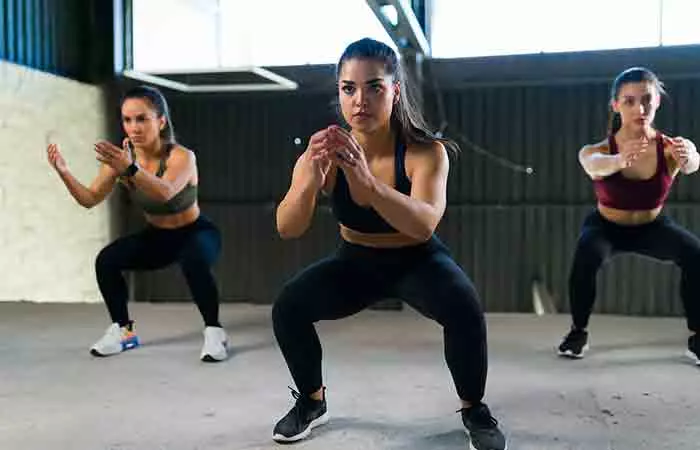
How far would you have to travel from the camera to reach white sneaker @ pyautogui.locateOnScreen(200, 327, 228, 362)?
3100 mm

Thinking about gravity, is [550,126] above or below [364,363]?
above

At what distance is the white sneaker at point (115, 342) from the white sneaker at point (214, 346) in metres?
0.42

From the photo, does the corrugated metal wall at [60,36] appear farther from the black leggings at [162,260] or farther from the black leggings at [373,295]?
the black leggings at [373,295]

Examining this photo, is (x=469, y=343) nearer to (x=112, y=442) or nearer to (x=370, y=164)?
(x=370, y=164)

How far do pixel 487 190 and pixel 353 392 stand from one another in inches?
135

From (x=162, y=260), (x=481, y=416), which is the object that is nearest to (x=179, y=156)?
(x=162, y=260)

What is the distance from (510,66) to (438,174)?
3192mm

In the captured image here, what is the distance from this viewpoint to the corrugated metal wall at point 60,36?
5066mm

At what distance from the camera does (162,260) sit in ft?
10.8

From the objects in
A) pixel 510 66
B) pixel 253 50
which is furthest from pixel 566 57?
pixel 253 50

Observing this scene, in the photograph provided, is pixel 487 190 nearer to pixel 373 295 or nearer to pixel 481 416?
pixel 373 295

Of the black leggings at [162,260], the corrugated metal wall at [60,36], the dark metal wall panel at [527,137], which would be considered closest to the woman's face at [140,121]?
the black leggings at [162,260]

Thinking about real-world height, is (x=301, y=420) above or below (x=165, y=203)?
below

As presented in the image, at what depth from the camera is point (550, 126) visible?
18.3 feet
